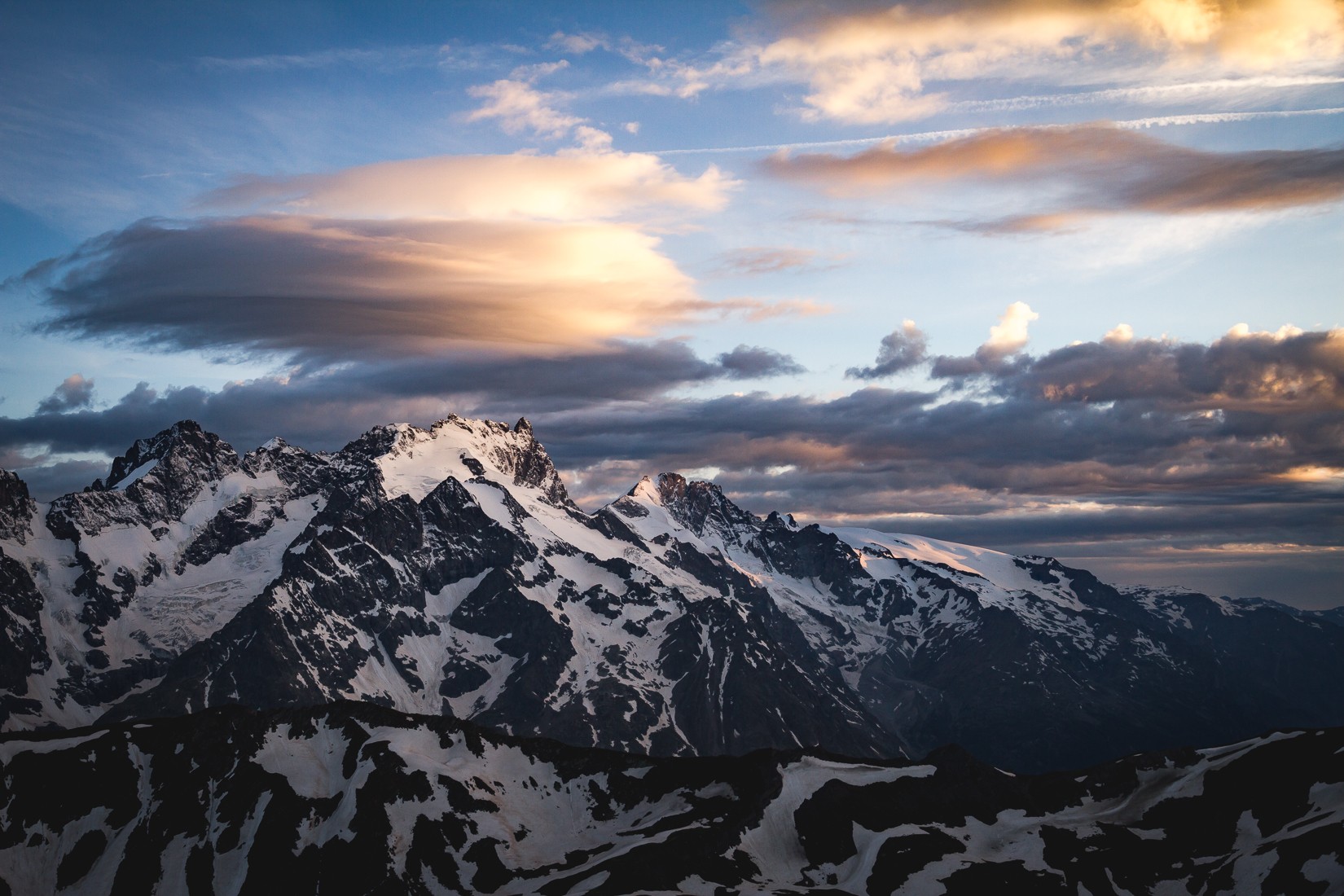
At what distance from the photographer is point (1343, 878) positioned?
644ft
